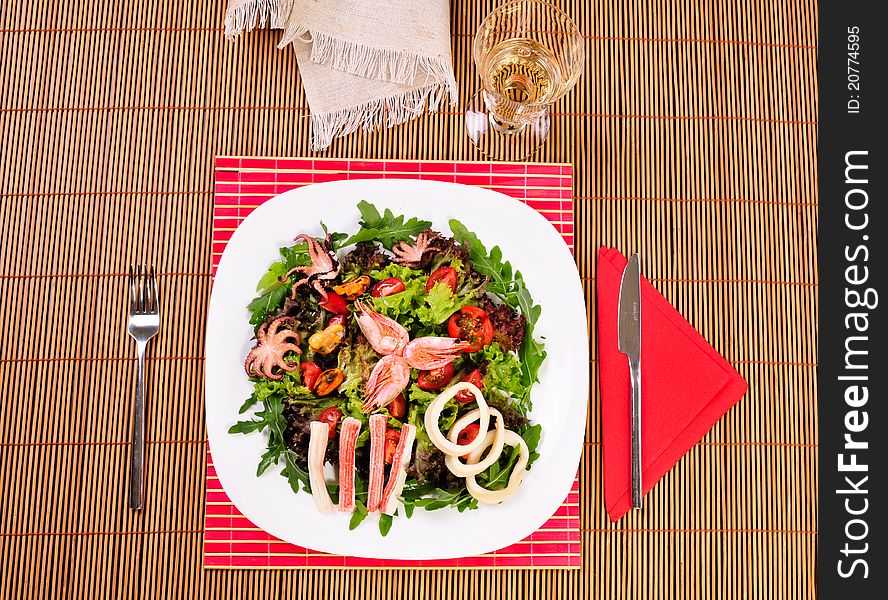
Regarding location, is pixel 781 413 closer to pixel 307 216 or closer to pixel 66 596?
pixel 307 216

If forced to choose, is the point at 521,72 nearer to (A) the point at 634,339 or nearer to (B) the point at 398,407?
(A) the point at 634,339

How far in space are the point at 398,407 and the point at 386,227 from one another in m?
0.43

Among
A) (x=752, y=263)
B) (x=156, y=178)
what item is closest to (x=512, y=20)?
(x=752, y=263)

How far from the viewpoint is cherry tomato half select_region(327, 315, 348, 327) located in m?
1.57

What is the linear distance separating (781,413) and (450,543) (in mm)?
917

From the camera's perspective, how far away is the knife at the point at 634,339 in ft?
5.40

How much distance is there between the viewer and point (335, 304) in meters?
1.58

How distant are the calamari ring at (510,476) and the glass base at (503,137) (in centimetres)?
72

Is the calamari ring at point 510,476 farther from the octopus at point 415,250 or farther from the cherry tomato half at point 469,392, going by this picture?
the octopus at point 415,250

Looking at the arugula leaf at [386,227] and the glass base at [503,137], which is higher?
the glass base at [503,137]

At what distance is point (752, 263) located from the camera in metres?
1.79
